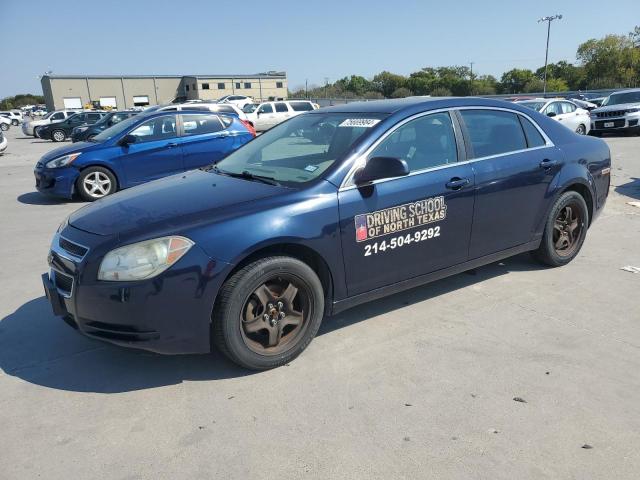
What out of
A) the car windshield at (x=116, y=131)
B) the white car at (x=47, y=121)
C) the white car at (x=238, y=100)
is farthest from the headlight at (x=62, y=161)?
the white car at (x=238, y=100)

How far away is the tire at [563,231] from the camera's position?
477 centimetres

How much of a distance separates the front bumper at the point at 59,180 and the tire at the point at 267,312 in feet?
22.7

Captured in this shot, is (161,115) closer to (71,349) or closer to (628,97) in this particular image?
(71,349)

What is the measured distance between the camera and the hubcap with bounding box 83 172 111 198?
898cm

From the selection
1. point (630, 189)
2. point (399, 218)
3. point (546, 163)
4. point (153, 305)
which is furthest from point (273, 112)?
point (153, 305)

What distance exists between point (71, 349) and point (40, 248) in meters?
3.12

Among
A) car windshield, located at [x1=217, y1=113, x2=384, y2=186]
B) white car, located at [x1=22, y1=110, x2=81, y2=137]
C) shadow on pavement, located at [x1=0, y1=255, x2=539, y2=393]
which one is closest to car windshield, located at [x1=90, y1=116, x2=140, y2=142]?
car windshield, located at [x1=217, y1=113, x2=384, y2=186]

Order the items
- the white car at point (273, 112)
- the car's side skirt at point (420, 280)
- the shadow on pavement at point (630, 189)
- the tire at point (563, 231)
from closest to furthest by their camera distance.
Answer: the car's side skirt at point (420, 280) → the tire at point (563, 231) → the shadow on pavement at point (630, 189) → the white car at point (273, 112)

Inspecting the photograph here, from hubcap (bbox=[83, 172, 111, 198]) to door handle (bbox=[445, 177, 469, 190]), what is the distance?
23.2 feet

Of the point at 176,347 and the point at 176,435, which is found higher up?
the point at 176,347

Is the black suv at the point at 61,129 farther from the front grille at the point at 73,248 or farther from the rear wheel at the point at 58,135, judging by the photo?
the front grille at the point at 73,248

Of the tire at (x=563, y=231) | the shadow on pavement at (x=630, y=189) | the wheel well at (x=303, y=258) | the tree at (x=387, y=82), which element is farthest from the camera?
the tree at (x=387, y=82)

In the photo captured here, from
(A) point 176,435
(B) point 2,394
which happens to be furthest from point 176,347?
(B) point 2,394

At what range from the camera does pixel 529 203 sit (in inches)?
176
